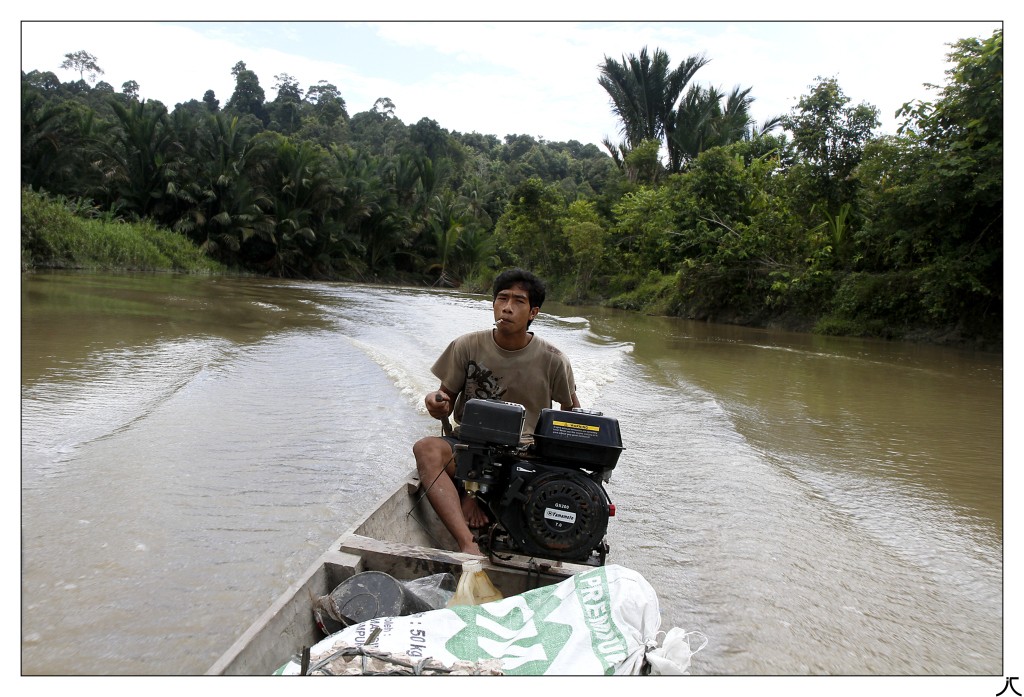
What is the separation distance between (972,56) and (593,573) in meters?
12.1

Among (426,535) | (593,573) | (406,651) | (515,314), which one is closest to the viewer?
(406,651)

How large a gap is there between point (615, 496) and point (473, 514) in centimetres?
166

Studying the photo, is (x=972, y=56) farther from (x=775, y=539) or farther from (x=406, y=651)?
(x=406, y=651)

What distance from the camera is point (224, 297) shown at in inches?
759

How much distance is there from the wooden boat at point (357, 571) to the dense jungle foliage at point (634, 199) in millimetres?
11302

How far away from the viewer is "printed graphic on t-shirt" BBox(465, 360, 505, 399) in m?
3.46

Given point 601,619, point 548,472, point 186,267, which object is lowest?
point 186,267

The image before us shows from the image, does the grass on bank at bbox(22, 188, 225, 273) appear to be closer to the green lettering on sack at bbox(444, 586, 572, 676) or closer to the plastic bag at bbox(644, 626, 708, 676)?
the green lettering on sack at bbox(444, 586, 572, 676)

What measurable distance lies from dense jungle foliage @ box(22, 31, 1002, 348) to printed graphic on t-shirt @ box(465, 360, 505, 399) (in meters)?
10.7

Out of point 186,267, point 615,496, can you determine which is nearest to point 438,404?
point 615,496

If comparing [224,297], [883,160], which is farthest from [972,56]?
[224,297]

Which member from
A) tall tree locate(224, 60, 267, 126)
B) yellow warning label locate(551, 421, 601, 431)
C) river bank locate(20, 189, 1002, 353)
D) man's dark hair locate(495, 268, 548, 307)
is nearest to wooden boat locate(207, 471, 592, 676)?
yellow warning label locate(551, 421, 601, 431)

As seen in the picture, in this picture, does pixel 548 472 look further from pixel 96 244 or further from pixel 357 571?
pixel 96 244

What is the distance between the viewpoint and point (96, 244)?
27.2 m
